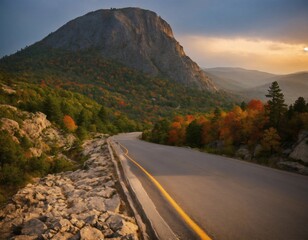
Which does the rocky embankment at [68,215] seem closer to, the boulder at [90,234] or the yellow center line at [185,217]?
the boulder at [90,234]

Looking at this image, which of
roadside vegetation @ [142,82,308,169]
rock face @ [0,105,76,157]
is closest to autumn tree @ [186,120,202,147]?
roadside vegetation @ [142,82,308,169]

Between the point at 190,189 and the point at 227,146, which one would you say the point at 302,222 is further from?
the point at 227,146

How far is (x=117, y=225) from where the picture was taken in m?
4.40

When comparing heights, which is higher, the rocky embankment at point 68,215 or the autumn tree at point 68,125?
the rocky embankment at point 68,215

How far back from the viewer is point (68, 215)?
4996 mm

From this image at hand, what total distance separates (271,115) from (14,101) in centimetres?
4860

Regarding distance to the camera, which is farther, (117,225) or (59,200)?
(59,200)

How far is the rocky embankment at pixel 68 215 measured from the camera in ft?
13.6

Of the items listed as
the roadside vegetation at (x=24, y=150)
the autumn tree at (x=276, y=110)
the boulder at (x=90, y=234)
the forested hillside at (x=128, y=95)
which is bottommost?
the roadside vegetation at (x=24, y=150)

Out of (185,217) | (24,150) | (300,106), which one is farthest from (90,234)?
(24,150)

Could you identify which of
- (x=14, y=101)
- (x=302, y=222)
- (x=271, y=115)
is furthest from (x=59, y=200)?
(x=14, y=101)

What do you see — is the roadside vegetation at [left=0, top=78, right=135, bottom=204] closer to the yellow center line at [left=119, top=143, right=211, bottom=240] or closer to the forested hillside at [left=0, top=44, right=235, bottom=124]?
the yellow center line at [left=119, top=143, right=211, bottom=240]

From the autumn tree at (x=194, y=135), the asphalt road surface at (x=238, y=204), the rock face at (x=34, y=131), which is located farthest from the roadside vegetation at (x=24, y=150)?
the autumn tree at (x=194, y=135)

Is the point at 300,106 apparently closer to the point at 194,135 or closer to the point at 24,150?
the point at 194,135
